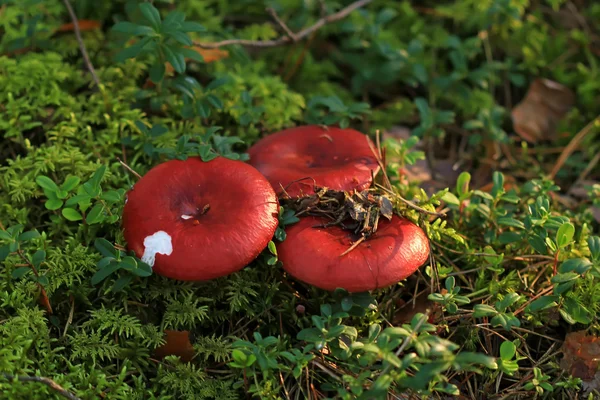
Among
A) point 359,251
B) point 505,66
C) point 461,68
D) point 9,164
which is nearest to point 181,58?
point 9,164

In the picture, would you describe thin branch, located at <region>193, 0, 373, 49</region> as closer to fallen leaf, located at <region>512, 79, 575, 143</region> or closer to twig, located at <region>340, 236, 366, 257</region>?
fallen leaf, located at <region>512, 79, 575, 143</region>

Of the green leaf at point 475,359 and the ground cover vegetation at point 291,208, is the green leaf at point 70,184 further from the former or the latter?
the green leaf at point 475,359

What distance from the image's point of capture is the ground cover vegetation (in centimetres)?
254

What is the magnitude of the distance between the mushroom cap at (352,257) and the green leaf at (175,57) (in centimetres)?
112

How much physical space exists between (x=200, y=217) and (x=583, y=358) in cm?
186

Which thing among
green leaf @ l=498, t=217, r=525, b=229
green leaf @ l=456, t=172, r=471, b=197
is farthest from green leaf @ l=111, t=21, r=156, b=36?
green leaf @ l=498, t=217, r=525, b=229

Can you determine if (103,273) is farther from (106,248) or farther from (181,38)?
(181,38)

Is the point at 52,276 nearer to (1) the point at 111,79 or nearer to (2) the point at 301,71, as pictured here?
(1) the point at 111,79

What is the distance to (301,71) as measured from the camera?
4320 mm

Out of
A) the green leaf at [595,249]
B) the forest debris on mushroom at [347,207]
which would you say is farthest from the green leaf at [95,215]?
the green leaf at [595,249]

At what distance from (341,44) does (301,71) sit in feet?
1.43

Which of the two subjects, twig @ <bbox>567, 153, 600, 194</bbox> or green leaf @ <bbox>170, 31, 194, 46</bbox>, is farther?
twig @ <bbox>567, 153, 600, 194</bbox>

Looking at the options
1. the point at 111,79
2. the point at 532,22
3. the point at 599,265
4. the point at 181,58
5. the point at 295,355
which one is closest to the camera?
the point at 295,355

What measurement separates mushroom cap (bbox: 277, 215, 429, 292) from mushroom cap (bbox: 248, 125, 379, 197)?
0.31m
